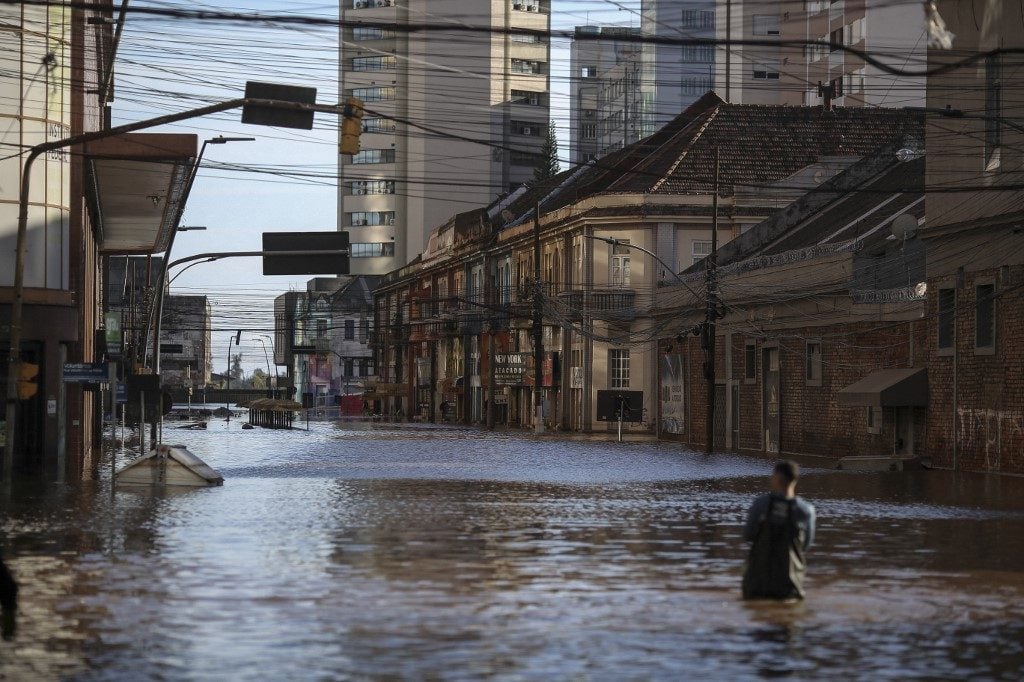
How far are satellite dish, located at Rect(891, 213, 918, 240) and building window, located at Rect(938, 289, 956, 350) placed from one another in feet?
8.39

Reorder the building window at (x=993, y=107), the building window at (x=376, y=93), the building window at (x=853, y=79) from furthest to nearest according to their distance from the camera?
the building window at (x=376, y=93) < the building window at (x=853, y=79) < the building window at (x=993, y=107)

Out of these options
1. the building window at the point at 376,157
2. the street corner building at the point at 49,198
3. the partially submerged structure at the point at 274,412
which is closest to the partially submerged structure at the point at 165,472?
the street corner building at the point at 49,198

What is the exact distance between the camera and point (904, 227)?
44.4 meters

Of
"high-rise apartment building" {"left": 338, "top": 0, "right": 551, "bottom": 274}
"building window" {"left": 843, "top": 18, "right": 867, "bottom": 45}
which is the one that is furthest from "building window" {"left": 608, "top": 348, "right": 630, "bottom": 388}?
"high-rise apartment building" {"left": 338, "top": 0, "right": 551, "bottom": 274}

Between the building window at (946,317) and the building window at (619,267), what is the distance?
33.9m

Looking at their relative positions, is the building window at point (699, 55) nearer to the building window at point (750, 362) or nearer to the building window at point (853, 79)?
the building window at point (853, 79)

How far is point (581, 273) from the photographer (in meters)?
77.9

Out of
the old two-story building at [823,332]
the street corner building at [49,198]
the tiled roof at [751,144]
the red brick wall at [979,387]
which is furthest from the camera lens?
the tiled roof at [751,144]

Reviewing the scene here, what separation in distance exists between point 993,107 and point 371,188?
113629 millimetres

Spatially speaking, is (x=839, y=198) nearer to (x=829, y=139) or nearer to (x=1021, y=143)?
(x=829, y=139)

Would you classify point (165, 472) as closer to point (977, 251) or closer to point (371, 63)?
point (977, 251)

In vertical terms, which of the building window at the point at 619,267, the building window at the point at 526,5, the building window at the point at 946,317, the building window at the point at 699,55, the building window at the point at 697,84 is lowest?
the building window at the point at 946,317

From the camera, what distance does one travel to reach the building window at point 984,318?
130 feet

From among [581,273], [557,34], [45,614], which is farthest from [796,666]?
[581,273]
